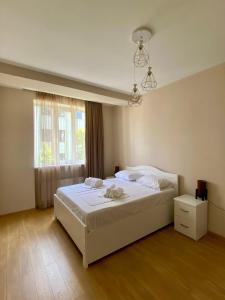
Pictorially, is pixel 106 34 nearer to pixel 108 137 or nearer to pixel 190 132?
pixel 190 132

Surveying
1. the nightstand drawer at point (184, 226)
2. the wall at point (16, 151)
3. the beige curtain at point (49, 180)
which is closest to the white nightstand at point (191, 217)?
the nightstand drawer at point (184, 226)

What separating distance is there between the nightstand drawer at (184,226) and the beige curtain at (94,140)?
2306 mm

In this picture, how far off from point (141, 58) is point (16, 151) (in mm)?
Answer: 3001

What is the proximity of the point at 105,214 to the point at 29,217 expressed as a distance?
2.03 metres

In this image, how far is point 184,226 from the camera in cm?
262

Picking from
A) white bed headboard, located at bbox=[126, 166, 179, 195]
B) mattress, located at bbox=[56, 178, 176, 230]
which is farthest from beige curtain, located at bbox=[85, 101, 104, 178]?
mattress, located at bbox=[56, 178, 176, 230]

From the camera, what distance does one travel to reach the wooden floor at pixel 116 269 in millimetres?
1638

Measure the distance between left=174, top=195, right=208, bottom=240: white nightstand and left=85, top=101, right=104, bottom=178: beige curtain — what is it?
2280mm

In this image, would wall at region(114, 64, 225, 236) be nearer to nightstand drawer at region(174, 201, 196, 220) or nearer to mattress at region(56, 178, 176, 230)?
nightstand drawer at region(174, 201, 196, 220)

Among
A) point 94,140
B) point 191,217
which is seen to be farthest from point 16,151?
point 191,217

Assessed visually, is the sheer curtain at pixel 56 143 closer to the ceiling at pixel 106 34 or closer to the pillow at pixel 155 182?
the ceiling at pixel 106 34

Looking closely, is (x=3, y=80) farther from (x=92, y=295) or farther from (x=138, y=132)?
(x=92, y=295)

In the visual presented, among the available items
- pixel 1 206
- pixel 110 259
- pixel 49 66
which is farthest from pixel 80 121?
pixel 110 259

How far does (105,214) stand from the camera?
214cm
